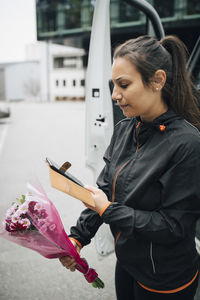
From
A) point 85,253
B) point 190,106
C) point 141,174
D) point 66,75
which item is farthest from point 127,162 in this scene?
point 66,75

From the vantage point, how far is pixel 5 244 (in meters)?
3.02

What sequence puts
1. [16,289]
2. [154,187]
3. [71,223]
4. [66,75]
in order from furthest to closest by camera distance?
[66,75] < [71,223] < [16,289] < [154,187]

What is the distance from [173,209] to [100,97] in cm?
137

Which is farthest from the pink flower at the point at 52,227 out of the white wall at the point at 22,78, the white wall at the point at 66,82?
the white wall at the point at 22,78

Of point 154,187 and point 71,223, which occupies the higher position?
point 154,187

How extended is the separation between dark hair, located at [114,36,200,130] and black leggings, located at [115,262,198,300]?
74cm

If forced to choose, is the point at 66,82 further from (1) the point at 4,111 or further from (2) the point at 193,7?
(1) the point at 4,111

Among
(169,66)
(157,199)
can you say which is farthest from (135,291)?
(169,66)

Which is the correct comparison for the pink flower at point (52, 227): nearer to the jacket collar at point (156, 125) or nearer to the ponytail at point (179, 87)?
the jacket collar at point (156, 125)

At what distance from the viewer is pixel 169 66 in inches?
45.1

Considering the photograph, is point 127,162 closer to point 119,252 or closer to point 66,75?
point 119,252

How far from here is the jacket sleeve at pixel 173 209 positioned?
1.05m

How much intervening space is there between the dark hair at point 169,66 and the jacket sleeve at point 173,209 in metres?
0.19

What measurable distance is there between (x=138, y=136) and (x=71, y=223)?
2.51 metres
